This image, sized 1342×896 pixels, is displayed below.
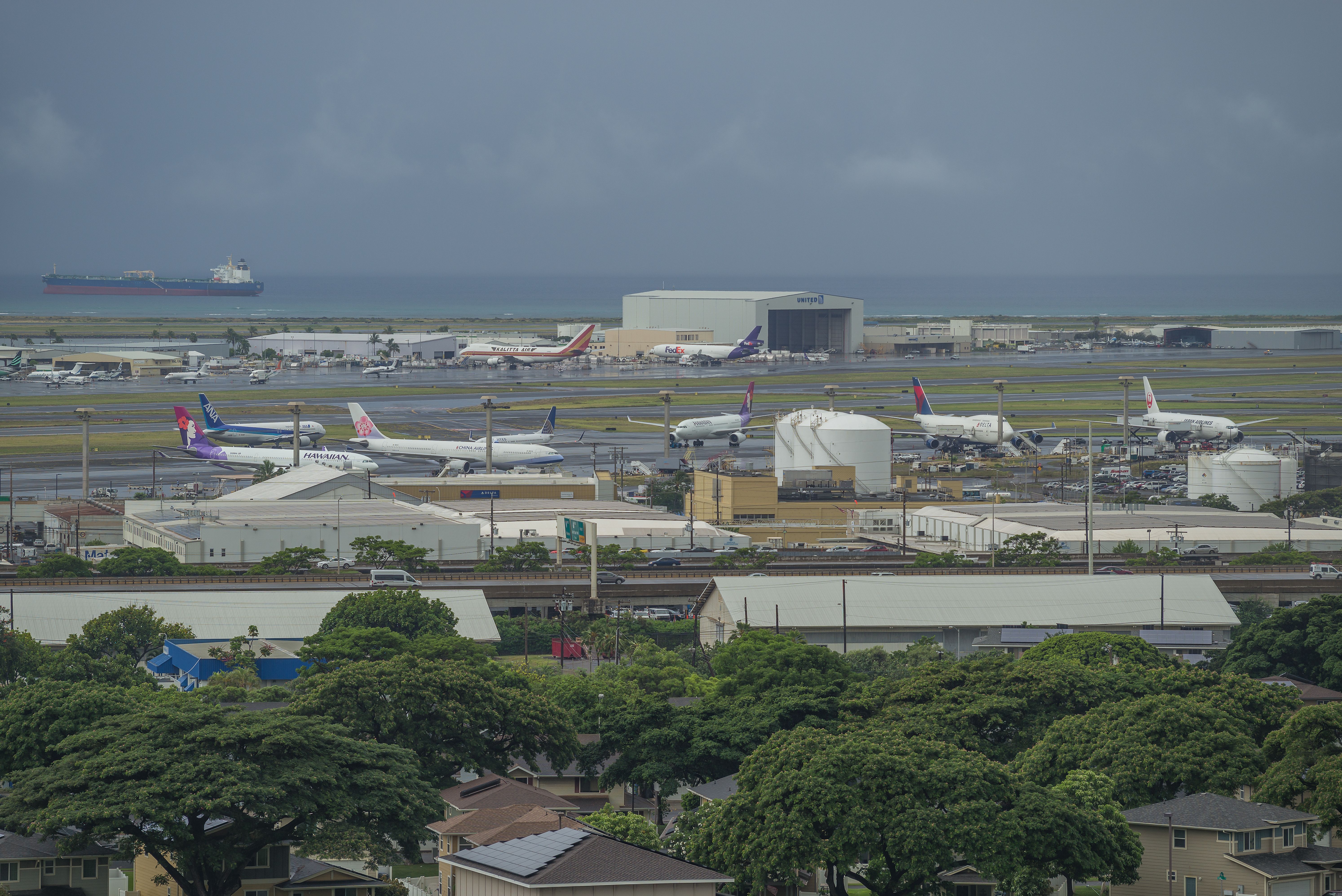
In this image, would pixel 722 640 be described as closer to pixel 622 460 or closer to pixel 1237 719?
pixel 1237 719

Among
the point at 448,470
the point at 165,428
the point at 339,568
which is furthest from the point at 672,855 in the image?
the point at 165,428

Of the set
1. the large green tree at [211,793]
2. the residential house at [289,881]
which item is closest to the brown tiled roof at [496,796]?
the large green tree at [211,793]

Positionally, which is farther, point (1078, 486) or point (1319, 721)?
point (1078, 486)

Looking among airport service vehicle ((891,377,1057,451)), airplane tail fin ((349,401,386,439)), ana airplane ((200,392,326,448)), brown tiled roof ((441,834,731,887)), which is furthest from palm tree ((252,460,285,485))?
brown tiled roof ((441,834,731,887))

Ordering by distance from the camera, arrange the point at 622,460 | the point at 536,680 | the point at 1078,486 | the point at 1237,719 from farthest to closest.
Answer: the point at 622,460
the point at 1078,486
the point at 536,680
the point at 1237,719

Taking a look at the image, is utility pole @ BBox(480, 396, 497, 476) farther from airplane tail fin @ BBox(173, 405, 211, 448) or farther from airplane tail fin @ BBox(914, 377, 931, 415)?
airplane tail fin @ BBox(914, 377, 931, 415)

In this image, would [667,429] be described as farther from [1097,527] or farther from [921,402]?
[1097,527]

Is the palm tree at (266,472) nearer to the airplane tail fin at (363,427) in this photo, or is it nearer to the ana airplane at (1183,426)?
the airplane tail fin at (363,427)

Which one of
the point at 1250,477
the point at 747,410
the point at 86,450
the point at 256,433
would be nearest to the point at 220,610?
the point at 86,450
